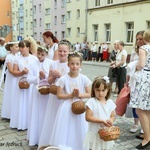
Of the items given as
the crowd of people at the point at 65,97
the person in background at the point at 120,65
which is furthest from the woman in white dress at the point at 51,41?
the person in background at the point at 120,65

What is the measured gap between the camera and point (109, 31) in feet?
80.4

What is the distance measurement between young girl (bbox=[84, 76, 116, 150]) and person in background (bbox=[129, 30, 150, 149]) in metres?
1.05

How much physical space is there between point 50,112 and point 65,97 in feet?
1.97

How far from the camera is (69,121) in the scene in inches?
121

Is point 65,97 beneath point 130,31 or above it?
beneath

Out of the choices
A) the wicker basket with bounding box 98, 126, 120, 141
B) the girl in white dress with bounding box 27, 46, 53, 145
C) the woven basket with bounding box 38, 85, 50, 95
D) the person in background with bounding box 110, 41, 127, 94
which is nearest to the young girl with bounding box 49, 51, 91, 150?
the woven basket with bounding box 38, 85, 50, 95

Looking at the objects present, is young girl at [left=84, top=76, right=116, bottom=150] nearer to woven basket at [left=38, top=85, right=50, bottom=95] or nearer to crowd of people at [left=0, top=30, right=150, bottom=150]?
crowd of people at [left=0, top=30, right=150, bottom=150]

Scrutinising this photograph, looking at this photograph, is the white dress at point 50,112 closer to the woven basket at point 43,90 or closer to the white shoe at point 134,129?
the woven basket at point 43,90

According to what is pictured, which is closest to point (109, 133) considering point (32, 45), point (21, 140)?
point (21, 140)

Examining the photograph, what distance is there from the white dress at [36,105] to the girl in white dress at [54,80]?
262 millimetres

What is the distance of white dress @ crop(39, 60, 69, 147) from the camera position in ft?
11.1

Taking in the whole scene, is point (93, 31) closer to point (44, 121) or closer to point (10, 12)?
point (44, 121)

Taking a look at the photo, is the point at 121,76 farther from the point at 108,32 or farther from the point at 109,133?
the point at 108,32

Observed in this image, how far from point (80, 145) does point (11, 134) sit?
1710 mm
